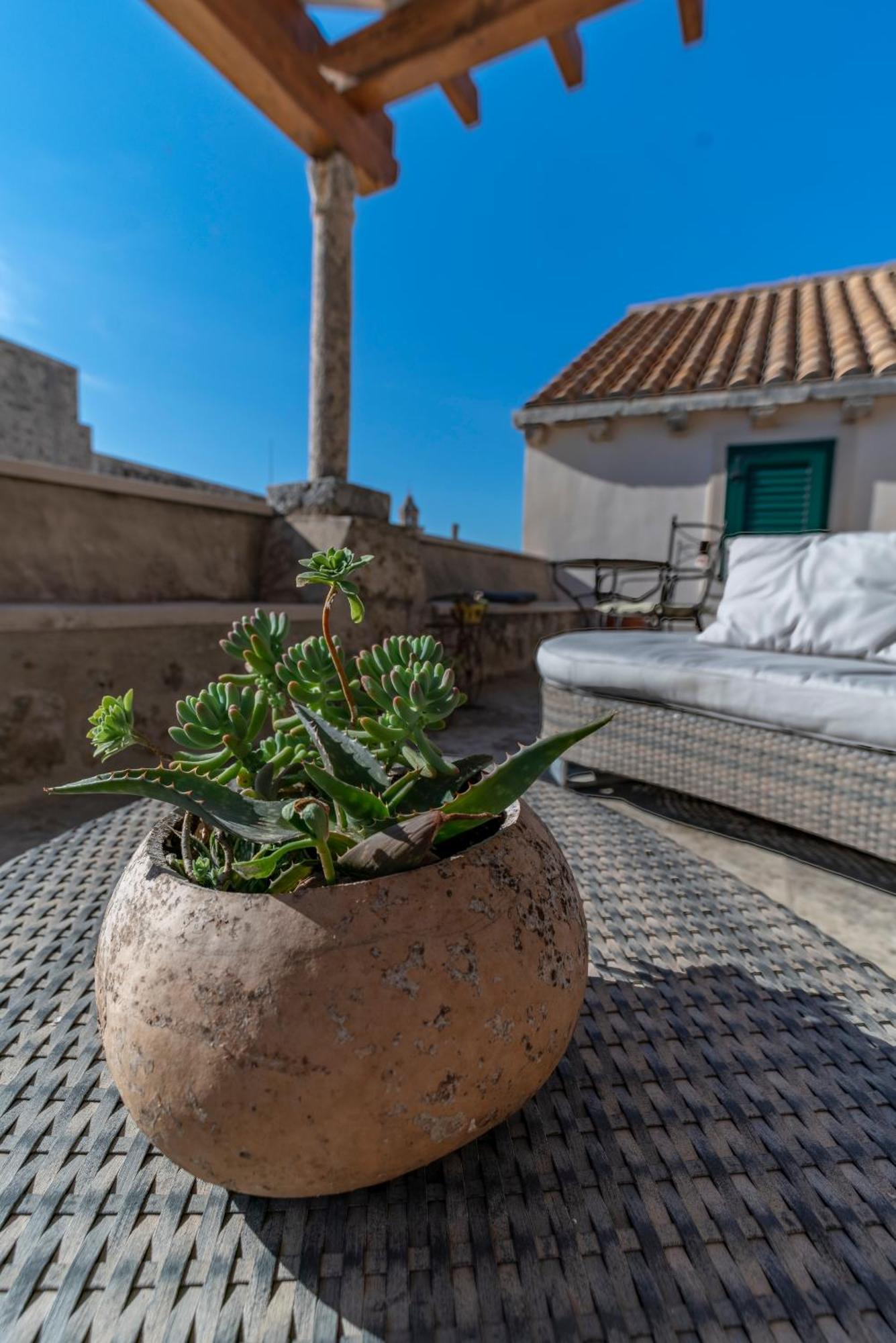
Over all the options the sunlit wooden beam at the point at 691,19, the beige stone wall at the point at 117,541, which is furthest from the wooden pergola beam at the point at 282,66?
the beige stone wall at the point at 117,541

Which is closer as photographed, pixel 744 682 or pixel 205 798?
pixel 205 798

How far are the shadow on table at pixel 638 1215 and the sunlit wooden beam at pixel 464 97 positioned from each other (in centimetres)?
536

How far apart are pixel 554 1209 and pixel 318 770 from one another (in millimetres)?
395

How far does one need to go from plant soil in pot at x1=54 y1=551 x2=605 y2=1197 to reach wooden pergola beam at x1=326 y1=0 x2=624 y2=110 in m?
4.49

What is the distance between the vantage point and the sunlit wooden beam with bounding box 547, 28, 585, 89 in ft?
12.0

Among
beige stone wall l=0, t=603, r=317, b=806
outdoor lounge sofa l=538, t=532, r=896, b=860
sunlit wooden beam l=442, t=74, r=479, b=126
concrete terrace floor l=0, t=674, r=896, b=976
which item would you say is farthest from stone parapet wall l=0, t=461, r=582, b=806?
sunlit wooden beam l=442, t=74, r=479, b=126

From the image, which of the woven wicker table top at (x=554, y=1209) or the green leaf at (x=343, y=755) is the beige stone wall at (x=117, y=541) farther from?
the green leaf at (x=343, y=755)

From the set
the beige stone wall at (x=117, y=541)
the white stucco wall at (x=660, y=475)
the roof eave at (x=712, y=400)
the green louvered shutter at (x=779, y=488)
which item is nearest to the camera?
the beige stone wall at (x=117, y=541)

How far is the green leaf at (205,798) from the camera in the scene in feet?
1.41

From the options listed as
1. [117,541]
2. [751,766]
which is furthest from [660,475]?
[751,766]

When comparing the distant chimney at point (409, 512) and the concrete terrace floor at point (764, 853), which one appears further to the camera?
the distant chimney at point (409, 512)

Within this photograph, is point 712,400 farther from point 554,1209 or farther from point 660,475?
point 554,1209

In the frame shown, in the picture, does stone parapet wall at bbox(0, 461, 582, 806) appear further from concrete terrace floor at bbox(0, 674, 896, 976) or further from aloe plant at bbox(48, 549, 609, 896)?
aloe plant at bbox(48, 549, 609, 896)

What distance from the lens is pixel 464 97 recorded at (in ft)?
13.5
